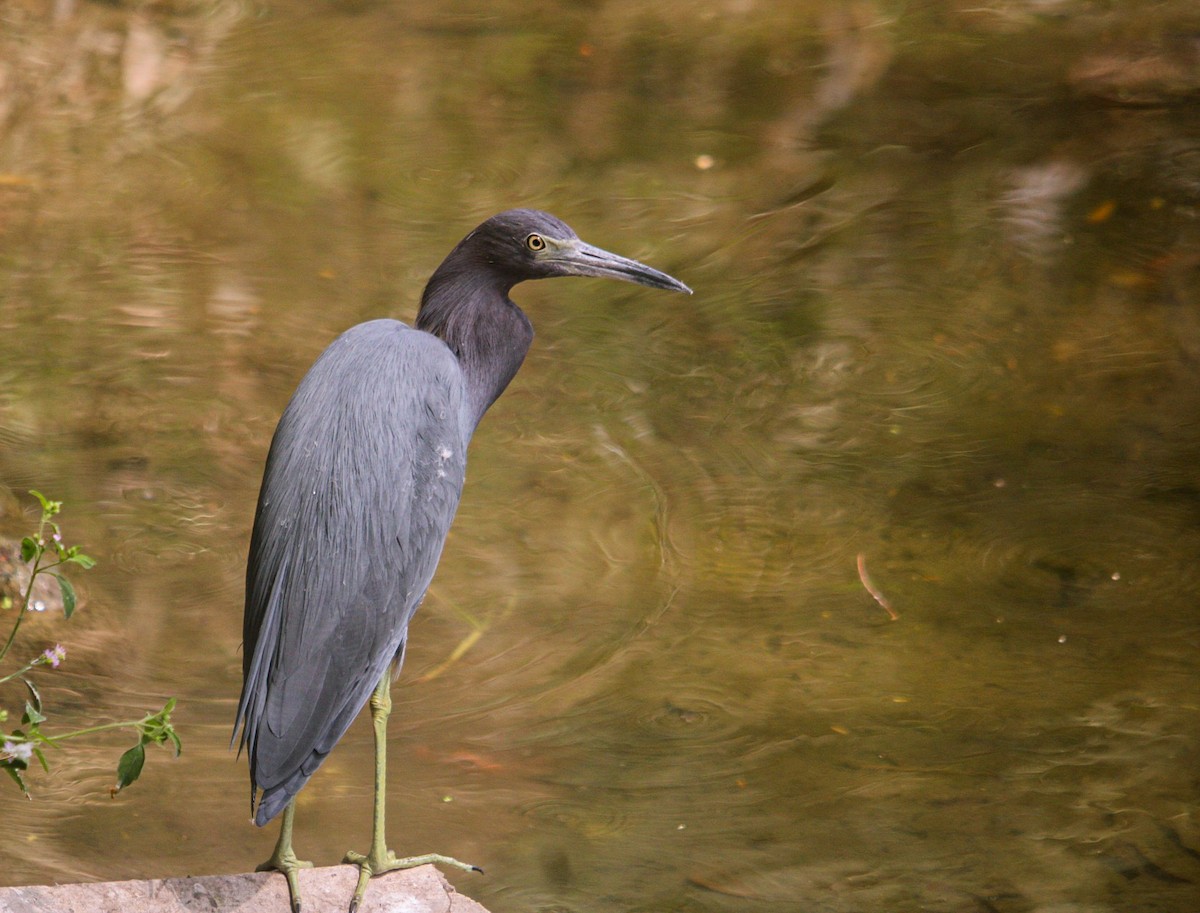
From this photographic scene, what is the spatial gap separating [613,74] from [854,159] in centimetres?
112

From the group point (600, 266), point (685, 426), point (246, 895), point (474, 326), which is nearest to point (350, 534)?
point (474, 326)

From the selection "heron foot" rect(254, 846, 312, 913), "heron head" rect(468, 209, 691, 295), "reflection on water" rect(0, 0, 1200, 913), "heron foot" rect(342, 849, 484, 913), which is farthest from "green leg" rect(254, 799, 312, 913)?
"heron head" rect(468, 209, 691, 295)

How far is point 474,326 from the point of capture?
3.27 meters

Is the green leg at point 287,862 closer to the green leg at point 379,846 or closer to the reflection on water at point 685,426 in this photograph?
the green leg at point 379,846

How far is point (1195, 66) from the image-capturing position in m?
6.02

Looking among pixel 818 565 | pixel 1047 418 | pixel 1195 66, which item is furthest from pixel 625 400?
pixel 1195 66

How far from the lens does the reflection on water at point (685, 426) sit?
3.68 meters

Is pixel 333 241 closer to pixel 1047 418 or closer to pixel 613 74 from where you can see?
pixel 613 74

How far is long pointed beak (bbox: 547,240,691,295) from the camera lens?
10.8 feet

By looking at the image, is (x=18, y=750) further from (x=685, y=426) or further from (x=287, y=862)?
(x=685, y=426)

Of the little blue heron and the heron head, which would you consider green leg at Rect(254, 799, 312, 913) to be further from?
the heron head

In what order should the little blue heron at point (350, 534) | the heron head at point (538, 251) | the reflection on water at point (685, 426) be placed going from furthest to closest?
the reflection on water at point (685, 426) → the heron head at point (538, 251) → the little blue heron at point (350, 534)

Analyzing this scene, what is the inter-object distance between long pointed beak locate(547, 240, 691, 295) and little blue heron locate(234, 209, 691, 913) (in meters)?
0.06

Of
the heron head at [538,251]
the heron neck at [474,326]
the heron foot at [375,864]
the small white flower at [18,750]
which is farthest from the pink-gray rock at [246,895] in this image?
the heron head at [538,251]
